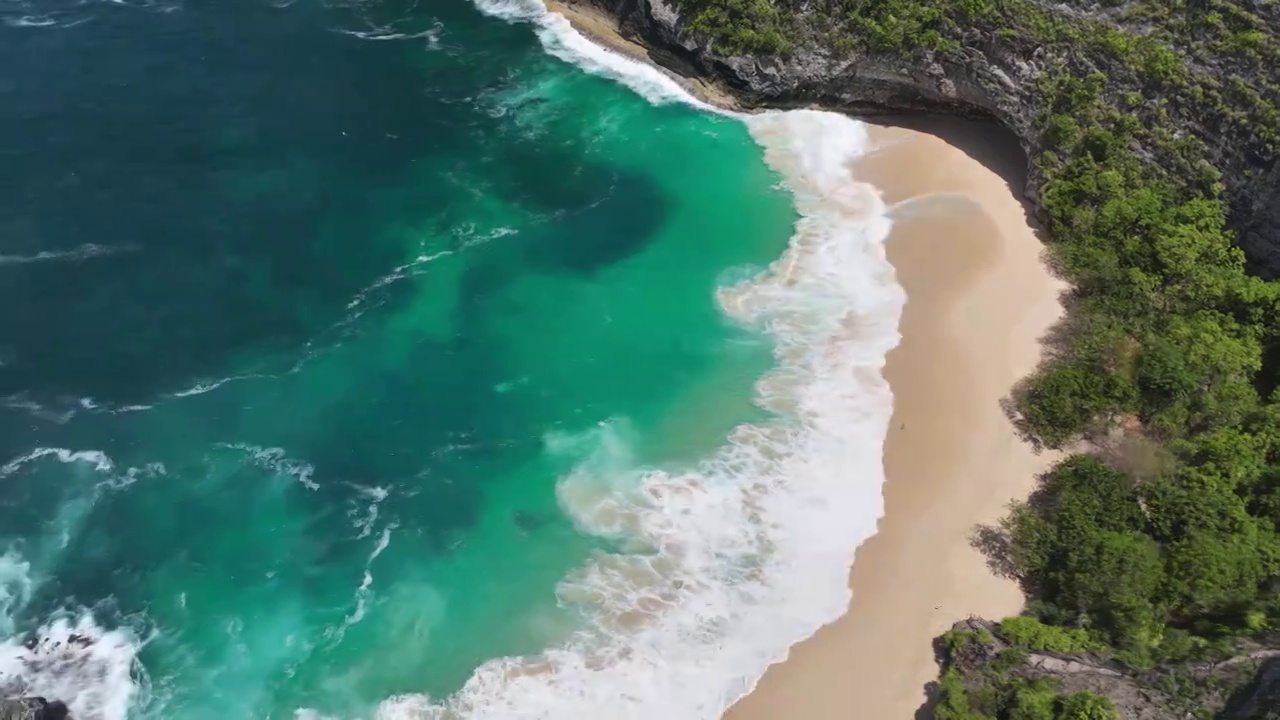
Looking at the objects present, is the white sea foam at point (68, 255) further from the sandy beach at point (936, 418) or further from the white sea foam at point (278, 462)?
the sandy beach at point (936, 418)

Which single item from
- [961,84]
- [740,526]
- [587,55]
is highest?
[961,84]

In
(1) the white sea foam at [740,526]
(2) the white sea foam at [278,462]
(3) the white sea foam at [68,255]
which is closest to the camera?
(1) the white sea foam at [740,526]

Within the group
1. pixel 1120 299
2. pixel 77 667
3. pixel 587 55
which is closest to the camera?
pixel 77 667

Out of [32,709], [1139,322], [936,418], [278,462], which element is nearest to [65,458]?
A: [278,462]

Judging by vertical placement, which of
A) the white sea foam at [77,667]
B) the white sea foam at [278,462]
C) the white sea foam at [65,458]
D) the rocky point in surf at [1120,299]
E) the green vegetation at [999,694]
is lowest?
the white sea foam at [77,667]

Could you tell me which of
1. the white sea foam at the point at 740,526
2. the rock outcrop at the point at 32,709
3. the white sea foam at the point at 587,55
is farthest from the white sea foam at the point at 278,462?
the white sea foam at the point at 587,55

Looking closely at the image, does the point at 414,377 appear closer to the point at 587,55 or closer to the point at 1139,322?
the point at 587,55

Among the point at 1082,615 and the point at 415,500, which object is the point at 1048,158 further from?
the point at 415,500
